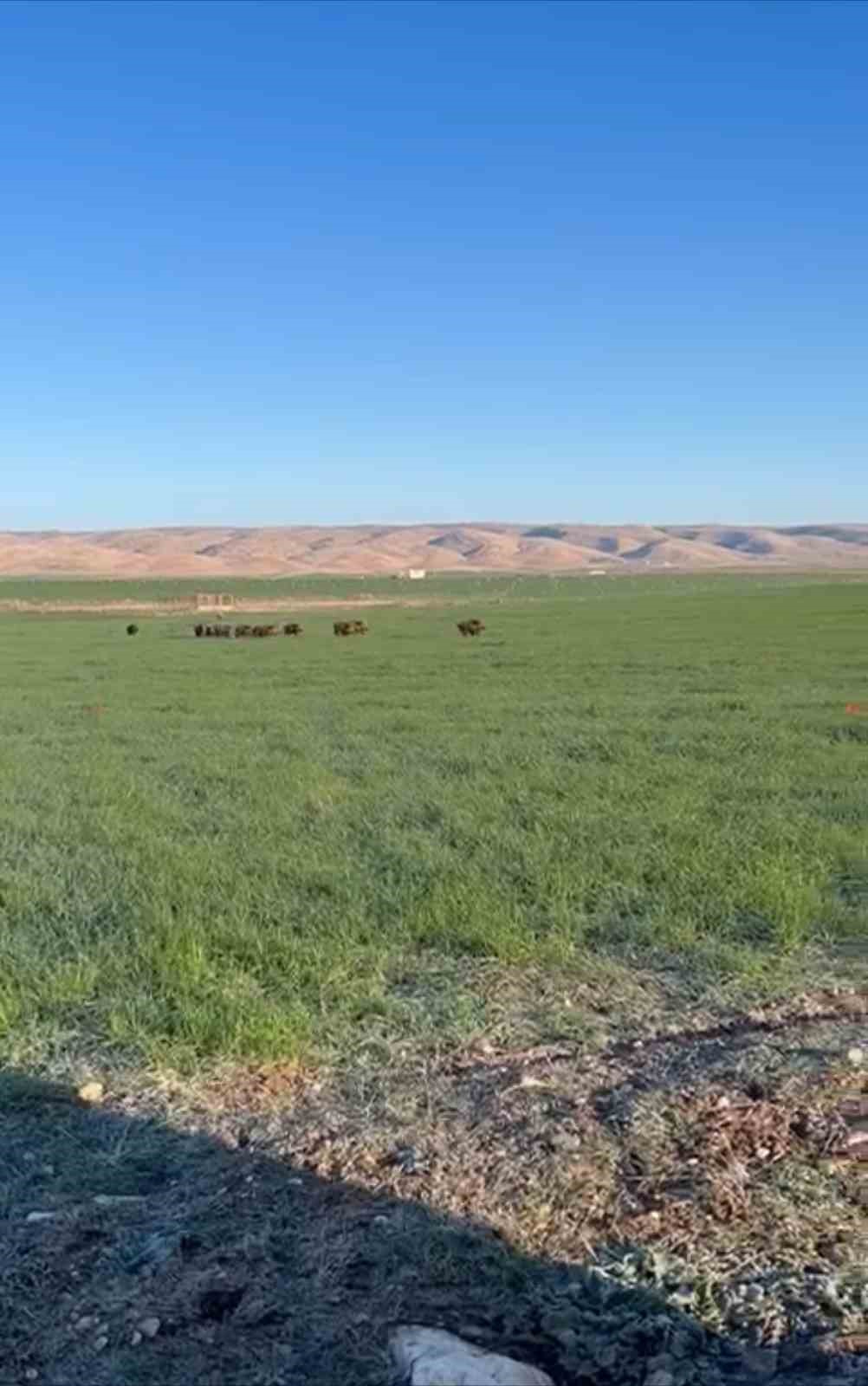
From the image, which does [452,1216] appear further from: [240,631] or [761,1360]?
[240,631]

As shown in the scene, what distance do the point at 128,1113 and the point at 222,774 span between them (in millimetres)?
10531

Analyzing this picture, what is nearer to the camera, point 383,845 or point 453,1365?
point 453,1365

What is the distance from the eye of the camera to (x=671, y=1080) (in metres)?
5.86

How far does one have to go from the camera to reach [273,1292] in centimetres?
426

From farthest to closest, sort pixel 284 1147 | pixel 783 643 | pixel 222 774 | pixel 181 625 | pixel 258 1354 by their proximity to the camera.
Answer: pixel 181 625, pixel 783 643, pixel 222 774, pixel 284 1147, pixel 258 1354

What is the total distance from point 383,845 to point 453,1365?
23.8 ft

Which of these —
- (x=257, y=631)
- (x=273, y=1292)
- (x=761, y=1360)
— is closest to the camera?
(x=761, y=1360)

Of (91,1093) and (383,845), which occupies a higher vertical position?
(383,845)

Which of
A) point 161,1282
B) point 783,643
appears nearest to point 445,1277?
point 161,1282

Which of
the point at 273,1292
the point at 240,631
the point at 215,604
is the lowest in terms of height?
the point at 273,1292

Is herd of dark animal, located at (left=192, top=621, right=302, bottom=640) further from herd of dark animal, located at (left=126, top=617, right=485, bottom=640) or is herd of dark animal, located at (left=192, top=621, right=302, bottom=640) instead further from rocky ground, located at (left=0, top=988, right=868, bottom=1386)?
rocky ground, located at (left=0, top=988, right=868, bottom=1386)

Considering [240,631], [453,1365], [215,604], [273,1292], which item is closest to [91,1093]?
[273,1292]

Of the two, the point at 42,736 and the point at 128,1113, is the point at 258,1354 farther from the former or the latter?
the point at 42,736

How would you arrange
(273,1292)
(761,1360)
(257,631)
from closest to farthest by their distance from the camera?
1. (761,1360)
2. (273,1292)
3. (257,631)
